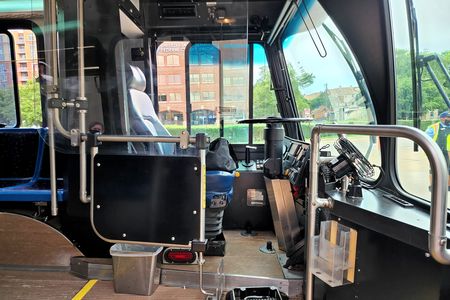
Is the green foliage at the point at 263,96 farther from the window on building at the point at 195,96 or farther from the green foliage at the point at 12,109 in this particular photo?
the green foliage at the point at 12,109

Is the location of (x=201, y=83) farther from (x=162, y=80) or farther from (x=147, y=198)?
(x=147, y=198)

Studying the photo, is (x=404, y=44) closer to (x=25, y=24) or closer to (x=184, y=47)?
(x=184, y=47)

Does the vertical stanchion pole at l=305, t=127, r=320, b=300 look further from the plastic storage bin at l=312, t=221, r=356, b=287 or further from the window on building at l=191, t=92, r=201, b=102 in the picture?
the window on building at l=191, t=92, r=201, b=102

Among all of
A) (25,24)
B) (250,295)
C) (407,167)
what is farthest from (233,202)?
(25,24)

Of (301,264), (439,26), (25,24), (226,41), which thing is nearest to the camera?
(439,26)

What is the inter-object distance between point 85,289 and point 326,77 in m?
2.68

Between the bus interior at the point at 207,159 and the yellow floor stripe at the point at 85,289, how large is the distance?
1cm

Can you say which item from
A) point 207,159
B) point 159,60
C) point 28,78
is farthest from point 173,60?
point 28,78

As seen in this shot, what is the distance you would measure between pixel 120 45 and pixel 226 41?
0.86 meters

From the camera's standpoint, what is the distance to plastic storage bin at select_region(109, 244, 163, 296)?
6.45 feet

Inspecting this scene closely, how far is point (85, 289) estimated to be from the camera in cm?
206

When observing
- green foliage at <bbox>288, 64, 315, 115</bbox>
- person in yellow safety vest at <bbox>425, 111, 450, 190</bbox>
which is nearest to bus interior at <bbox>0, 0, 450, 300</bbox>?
person in yellow safety vest at <bbox>425, 111, 450, 190</bbox>

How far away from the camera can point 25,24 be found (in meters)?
2.90

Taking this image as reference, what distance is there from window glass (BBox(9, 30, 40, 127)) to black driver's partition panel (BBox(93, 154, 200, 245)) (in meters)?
0.84
